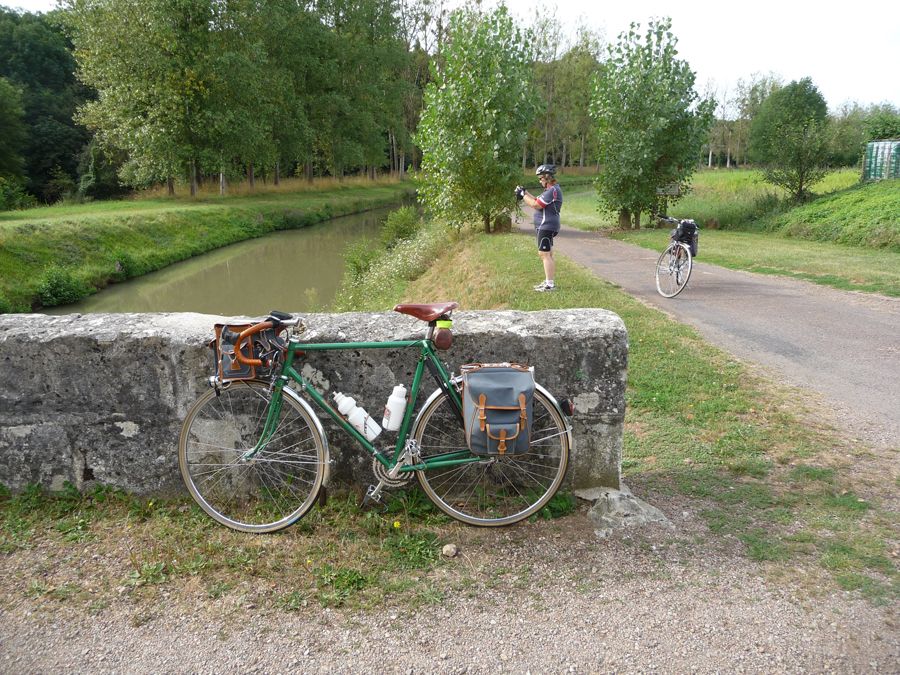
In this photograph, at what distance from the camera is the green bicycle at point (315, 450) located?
3438 millimetres

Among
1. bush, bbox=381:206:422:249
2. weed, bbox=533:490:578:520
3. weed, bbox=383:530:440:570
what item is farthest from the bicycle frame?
bush, bbox=381:206:422:249

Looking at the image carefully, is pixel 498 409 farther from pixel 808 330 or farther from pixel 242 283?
pixel 242 283

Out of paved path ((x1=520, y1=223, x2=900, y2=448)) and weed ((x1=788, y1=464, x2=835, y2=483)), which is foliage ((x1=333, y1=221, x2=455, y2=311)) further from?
weed ((x1=788, y1=464, x2=835, y2=483))

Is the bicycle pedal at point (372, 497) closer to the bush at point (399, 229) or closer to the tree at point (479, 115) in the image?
the tree at point (479, 115)

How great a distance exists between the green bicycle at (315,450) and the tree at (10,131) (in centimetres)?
3781

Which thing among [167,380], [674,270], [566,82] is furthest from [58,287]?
[566,82]

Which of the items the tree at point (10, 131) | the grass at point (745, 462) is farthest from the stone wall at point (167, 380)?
the tree at point (10, 131)

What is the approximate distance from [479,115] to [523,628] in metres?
18.2

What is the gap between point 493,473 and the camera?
380 centimetres

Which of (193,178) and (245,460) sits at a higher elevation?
(193,178)

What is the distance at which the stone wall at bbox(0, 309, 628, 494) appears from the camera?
363 centimetres

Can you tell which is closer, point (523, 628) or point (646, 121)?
point (523, 628)

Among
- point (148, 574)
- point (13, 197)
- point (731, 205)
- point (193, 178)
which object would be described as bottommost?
point (148, 574)

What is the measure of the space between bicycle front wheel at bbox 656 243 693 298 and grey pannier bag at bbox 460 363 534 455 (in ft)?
24.5
